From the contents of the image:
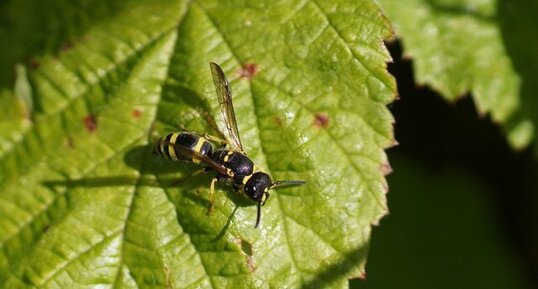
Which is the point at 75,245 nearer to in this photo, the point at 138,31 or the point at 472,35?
the point at 138,31

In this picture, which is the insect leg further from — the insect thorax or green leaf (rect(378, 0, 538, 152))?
green leaf (rect(378, 0, 538, 152))

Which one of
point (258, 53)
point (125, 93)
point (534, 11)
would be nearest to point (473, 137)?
point (534, 11)

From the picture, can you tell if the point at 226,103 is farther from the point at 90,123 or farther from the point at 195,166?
the point at 90,123

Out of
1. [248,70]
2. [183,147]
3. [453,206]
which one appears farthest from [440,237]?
[183,147]

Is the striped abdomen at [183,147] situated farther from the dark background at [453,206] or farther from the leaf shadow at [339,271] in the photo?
the dark background at [453,206]

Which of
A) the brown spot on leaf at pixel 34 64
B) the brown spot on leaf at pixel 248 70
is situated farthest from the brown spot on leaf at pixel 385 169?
the brown spot on leaf at pixel 34 64

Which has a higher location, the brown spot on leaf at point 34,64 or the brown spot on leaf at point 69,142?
the brown spot on leaf at point 34,64
